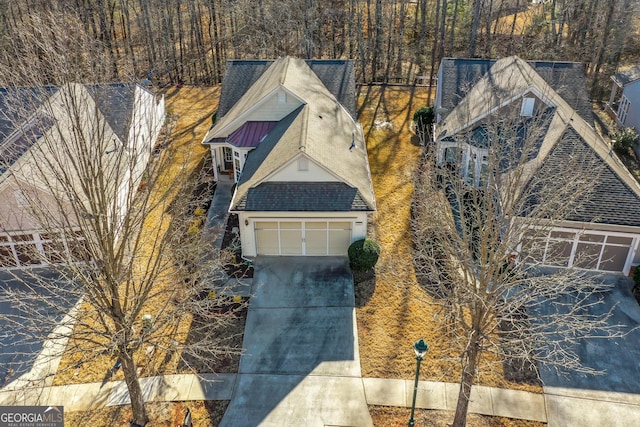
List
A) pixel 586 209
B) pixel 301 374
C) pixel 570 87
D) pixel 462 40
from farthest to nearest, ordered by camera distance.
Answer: pixel 462 40 < pixel 570 87 < pixel 586 209 < pixel 301 374

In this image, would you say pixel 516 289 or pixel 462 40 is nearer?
pixel 516 289

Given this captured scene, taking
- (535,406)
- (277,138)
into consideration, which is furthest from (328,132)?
(535,406)

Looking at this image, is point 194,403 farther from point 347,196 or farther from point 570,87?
point 570,87

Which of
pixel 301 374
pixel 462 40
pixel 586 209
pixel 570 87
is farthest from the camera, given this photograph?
pixel 462 40

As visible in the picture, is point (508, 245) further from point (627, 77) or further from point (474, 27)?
point (474, 27)

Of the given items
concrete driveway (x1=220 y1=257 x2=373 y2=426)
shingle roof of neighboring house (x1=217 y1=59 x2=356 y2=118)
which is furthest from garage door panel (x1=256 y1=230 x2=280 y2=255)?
shingle roof of neighboring house (x1=217 y1=59 x2=356 y2=118)

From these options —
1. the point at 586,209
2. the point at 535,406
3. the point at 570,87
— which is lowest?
the point at 535,406

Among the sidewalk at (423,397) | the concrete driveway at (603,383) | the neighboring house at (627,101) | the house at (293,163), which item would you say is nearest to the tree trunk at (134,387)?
the sidewalk at (423,397)
